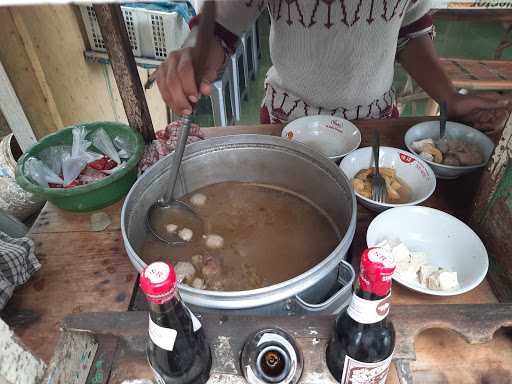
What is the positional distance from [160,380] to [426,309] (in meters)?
0.60

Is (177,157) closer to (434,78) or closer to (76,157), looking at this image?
(76,157)

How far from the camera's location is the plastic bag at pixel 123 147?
1.51m

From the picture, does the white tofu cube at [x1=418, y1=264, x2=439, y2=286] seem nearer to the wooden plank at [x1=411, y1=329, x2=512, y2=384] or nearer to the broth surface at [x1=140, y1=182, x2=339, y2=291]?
the wooden plank at [x1=411, y1=329, x2=512, y2=384]

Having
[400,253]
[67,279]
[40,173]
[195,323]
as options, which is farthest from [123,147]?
[400,253]

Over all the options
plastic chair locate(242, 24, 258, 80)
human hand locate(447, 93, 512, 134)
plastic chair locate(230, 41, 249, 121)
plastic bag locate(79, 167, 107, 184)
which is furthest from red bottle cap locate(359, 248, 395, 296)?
plastic chair locate(242, 24, 258, 80)

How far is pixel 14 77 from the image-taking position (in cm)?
278

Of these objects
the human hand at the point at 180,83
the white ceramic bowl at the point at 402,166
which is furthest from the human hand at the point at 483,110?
the human hand at the point at 180,83

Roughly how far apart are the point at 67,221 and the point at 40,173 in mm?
199

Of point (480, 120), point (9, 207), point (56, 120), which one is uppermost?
point (480, 120)

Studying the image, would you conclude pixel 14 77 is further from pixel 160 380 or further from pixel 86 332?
pixel 160 380

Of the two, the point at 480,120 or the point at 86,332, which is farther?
the point at 480,120

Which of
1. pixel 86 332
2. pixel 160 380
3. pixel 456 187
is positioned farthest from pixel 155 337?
pixel 456 187

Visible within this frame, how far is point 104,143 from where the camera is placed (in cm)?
153

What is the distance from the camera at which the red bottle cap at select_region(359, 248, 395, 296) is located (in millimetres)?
620
